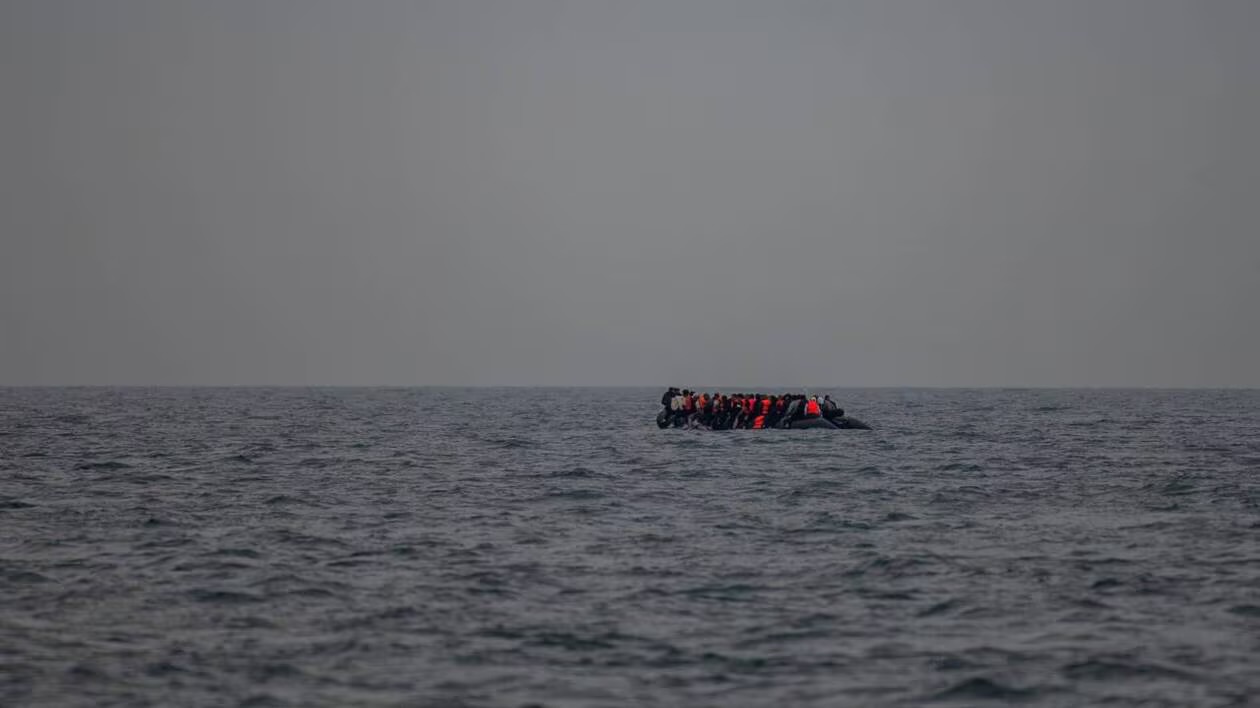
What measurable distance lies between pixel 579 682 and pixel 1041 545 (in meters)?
14.0

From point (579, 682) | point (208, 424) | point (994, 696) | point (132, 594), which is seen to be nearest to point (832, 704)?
→ point (994, 696)

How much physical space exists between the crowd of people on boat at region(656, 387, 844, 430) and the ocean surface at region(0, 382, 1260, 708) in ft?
74.0

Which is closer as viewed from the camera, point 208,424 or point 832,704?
point 832,704

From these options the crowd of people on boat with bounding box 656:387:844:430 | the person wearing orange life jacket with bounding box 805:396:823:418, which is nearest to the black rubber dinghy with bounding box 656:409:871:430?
the crowd of people on boat with bounding box 656:387:844:430

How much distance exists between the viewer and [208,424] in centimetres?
8600

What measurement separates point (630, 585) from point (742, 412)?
48.0 metres

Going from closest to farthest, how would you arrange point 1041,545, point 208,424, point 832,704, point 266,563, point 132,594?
point 832,704, point 132,594, point 266,563, point 1041,545, point 208,424

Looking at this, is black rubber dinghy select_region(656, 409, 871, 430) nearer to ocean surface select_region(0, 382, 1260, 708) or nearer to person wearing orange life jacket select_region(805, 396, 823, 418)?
person wearing orange life jacket select_region(805, 396, 823, 418)

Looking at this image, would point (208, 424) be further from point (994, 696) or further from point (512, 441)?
point (994, 696)

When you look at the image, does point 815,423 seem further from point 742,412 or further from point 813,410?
point 742,412

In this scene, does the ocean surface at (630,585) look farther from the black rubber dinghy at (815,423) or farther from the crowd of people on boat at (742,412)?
the black rubber dinghy at (815,423)

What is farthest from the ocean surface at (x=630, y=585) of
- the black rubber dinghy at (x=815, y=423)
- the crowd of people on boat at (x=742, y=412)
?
the black rubber dinghy at (x=815, y=423)

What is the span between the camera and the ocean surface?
1767 cm

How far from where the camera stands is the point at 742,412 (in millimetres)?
71625
